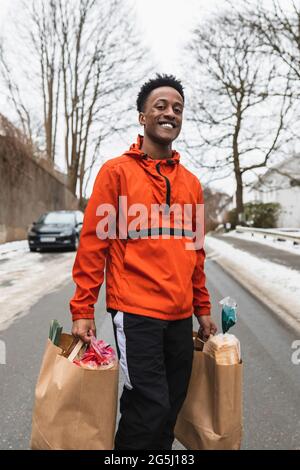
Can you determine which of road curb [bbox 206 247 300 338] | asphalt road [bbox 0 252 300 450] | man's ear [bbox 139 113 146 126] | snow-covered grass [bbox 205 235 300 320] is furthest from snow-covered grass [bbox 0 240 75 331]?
man's ear [bbox 139 113 146 126]

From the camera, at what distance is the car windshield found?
1658 centimetres

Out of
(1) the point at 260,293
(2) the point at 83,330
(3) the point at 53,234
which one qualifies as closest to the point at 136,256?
(2) the point at 83,330

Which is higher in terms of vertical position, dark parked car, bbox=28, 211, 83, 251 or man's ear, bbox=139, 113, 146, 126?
man's ear, bbox=139, 113, 146, 126

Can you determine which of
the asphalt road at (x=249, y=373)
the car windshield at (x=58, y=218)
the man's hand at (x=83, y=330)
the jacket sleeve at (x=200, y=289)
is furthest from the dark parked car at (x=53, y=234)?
the man's hand at (x=83, y=330)

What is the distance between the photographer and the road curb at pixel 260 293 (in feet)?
19.0

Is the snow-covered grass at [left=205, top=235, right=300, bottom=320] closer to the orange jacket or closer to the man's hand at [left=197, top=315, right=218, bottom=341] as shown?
the man's hand at [left=197, top=315, right=218, bottom=341]

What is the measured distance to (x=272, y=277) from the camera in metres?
9.02

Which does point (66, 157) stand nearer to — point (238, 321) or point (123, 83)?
point (123, 83)

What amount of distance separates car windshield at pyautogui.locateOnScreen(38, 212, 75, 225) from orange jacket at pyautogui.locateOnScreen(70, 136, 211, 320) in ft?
47.6

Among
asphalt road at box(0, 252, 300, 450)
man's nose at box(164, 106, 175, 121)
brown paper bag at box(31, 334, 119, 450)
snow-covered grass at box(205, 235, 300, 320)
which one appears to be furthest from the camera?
snow-covered grass at box(205, 235, 300, 320)

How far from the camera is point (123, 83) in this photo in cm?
2916

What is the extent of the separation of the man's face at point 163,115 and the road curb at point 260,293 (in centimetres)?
376

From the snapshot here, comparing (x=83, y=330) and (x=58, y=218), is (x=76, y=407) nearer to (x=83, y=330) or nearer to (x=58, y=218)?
(x=83, y=330)

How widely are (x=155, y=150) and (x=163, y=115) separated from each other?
0.17m
